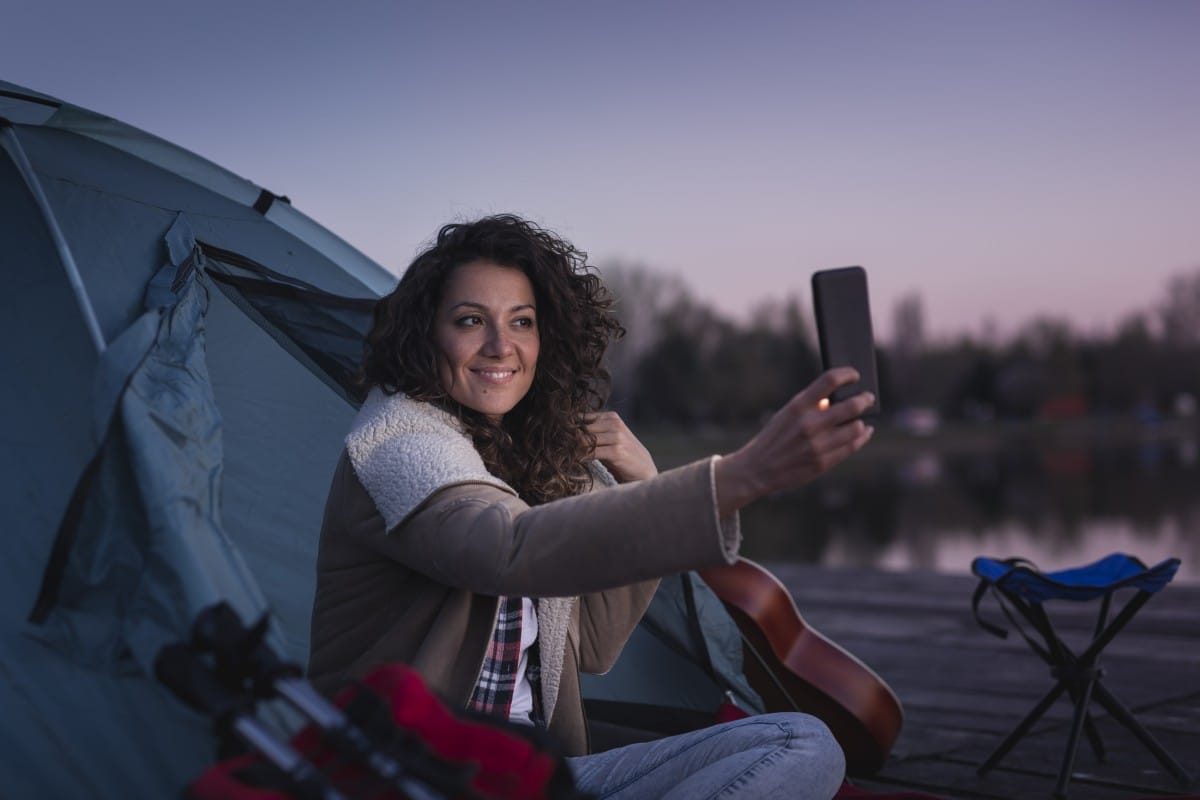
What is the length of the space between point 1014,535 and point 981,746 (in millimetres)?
11629

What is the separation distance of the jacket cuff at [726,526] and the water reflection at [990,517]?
573cm

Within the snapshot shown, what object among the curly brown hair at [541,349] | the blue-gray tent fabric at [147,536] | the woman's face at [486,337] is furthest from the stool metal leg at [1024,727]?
the blue-gray tent fabric at [147,536]

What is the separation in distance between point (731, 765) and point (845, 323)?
783 mm

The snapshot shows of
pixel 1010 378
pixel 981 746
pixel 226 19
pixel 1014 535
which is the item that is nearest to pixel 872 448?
pixel 1010 378

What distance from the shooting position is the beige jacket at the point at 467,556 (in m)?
1.40

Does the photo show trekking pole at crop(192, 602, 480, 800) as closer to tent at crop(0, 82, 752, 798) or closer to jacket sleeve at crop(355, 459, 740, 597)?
tent at crop(0, 82, 752, 798)

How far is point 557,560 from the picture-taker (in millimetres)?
1432

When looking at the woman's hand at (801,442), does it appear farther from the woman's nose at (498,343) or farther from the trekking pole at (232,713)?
the woman's nose at (498,343)

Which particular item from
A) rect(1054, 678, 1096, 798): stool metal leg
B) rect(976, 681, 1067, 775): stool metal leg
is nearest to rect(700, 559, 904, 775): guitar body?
rect(976, 681, 1067, 775): stool metal leg

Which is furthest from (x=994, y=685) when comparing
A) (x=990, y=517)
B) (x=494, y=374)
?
(x=990, y=517)

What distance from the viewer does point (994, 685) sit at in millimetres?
3992

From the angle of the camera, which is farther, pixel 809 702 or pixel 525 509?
pixel 809 702

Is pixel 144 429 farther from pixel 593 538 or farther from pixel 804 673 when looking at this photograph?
pixel 804 673

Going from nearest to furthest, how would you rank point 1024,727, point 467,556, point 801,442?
point 801,442, point 467,556, point 1024,727
